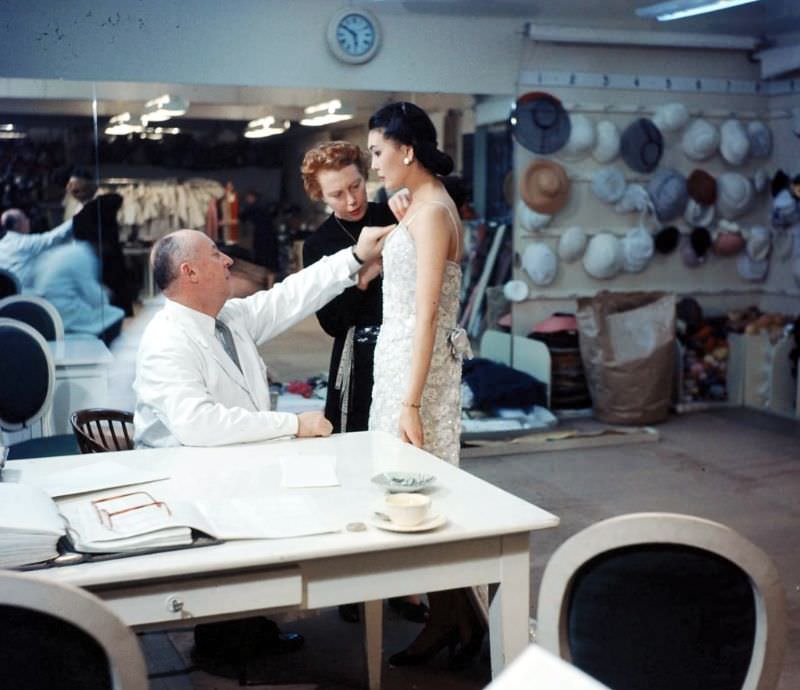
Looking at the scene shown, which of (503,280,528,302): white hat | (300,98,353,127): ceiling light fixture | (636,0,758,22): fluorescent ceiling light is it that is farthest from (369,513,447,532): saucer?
(503,280,528,302): white hat

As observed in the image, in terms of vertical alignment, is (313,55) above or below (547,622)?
above

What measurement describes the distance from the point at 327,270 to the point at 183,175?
9.58 ft

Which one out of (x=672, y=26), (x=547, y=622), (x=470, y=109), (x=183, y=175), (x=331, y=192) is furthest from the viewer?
(x=672, y=26)

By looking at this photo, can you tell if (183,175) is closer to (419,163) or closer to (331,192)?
(331,192)

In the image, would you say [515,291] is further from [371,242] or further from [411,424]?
[411,424]

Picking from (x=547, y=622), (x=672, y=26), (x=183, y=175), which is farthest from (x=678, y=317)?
(x=547, y=622)

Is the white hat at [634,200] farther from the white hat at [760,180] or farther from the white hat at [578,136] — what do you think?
the white hat at [760,180]

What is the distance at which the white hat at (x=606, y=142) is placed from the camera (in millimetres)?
7336

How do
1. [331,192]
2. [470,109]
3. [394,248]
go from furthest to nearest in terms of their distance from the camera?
1. [470,109]
2. [331,192]
3. [394,248]

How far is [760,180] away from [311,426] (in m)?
5.83

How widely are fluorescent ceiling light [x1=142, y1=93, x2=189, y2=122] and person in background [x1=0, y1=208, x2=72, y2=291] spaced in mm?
753

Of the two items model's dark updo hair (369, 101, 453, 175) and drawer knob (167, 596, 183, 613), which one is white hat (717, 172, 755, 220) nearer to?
model's dark updo hair (369, 101, 453, 175)

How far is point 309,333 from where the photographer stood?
6312 millimetres

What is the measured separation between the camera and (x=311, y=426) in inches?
120
